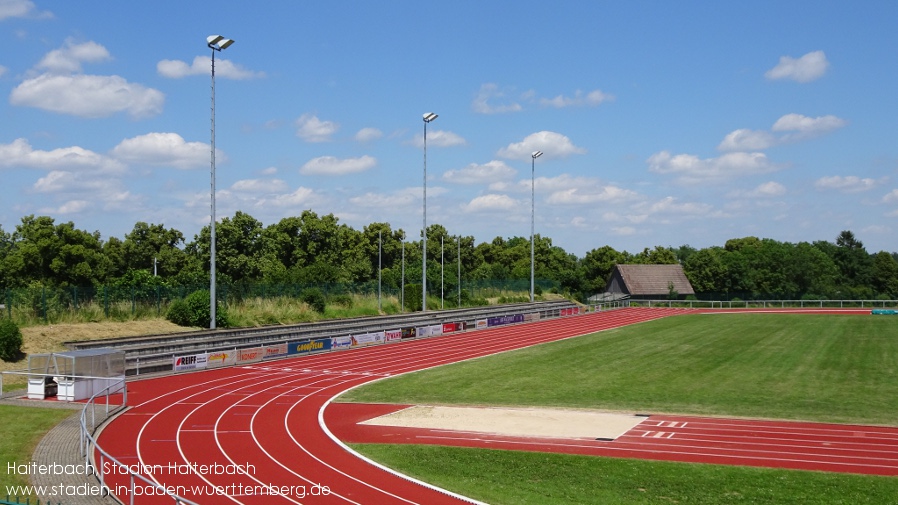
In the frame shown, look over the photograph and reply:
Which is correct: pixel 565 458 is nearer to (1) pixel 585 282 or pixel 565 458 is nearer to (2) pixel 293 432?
(2) pixel 293 432

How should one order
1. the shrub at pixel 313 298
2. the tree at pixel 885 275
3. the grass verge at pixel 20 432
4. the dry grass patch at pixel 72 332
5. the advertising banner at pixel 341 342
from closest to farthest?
the grass verge at pixel 20 432 < the dry grass patch at pixel 72 332 < the advertising banner at pixel 341 342 < the shrub at pixel 313 298 < the tree at pixel 885 275

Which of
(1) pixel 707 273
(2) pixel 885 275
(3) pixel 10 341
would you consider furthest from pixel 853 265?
(3) pixel 10 341

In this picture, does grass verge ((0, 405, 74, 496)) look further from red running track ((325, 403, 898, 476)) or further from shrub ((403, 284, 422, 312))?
shrub ((403, 284, 422, 312))

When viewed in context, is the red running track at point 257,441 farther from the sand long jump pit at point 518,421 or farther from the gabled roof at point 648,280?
the gabled roof at point 648,280

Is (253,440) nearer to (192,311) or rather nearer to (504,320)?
(192,311)

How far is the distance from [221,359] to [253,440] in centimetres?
1648

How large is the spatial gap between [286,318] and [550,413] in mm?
29449

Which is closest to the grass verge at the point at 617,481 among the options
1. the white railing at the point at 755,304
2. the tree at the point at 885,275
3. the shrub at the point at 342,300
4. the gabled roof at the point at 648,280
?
the shrub at the point at 342,300

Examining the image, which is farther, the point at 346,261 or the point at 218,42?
the point at 346,261

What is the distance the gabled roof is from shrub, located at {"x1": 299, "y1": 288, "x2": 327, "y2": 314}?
51.8m

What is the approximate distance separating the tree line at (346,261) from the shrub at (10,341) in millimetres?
13206

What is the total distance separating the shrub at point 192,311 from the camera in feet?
139

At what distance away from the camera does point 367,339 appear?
46.1 m

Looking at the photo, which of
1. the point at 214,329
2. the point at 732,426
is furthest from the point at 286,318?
the point at 732,426
